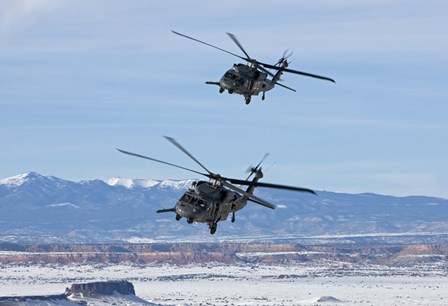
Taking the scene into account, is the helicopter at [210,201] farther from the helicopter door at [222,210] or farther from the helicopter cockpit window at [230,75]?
the helicopter cockpit window at [230,75]

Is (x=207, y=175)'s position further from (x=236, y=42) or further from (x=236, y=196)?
(x=236, y=42)

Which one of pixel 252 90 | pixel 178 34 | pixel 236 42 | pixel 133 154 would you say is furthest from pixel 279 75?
pixel 133 154

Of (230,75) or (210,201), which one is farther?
(230,75)

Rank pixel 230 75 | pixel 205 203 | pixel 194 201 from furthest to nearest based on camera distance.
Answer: pixel 230 75 < pixel 194 201 < pixel 205 203

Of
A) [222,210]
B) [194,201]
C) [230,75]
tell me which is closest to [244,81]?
[230,75]

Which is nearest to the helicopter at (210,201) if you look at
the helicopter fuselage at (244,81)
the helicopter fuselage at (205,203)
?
the helicopter fuselage at (205,203)

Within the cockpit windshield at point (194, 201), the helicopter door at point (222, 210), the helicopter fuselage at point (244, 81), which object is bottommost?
the helicopter door at point (222, 210)

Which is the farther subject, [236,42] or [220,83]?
[220,83]

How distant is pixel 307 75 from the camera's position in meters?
76.8

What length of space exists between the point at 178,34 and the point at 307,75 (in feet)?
43.6

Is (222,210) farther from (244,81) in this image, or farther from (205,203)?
(244,81)

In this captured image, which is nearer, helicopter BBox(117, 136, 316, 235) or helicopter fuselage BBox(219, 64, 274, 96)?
helicopter BBox(117, 136, 316, 235)

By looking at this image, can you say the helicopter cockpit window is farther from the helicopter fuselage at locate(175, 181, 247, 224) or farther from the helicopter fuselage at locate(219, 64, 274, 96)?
the helicopter fuselage at locate(175, 181, 247, 224)

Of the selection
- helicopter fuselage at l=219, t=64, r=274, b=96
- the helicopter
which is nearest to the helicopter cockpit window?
helicopter fuselage at l=219, t=64, r=274, b=96
